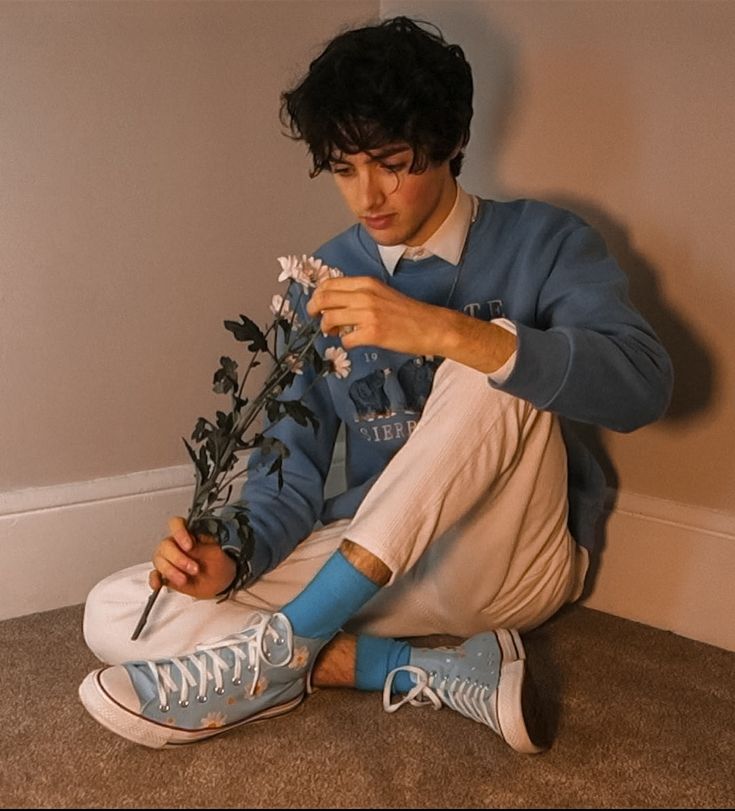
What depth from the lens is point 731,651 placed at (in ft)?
4.72

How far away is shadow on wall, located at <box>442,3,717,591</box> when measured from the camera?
1440 mm

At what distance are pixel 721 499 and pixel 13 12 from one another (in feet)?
4.01

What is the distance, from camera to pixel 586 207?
151cm

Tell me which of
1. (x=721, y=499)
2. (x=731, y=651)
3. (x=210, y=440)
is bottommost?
(x=731, y=651)

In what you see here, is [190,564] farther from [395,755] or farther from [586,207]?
[586,207]

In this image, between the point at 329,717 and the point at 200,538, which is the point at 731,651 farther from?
the point at 200,538

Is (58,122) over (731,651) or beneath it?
over

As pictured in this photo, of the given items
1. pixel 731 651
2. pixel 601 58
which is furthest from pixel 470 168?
pixel 731 651

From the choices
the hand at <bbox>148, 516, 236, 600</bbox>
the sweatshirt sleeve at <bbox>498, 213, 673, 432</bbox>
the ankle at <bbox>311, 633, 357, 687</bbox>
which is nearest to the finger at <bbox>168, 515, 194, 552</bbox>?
the hand at <bbox>148, 516, 236, 600</bbox>

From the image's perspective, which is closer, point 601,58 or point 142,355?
point 601,58

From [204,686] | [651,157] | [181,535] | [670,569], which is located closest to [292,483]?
[181,535]

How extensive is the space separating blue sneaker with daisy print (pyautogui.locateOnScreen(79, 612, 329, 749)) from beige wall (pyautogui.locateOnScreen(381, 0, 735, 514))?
649mm

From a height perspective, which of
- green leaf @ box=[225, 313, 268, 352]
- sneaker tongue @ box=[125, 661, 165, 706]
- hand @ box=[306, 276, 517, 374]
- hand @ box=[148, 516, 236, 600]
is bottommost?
sneaker tongue @ box=[125, 661, 165, 706]

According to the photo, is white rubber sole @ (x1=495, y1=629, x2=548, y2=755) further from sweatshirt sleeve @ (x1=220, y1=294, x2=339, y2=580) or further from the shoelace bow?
sweatshirt sleeve @ (x1=220, y1=294, x2=339, y2=580)
